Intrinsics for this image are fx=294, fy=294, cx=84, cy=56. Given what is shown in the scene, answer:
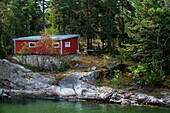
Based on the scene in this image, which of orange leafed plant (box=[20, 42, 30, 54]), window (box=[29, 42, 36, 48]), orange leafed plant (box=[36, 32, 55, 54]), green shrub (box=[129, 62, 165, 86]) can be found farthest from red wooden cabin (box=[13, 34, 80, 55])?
green shrub (box=[129, 62, 165, 86])

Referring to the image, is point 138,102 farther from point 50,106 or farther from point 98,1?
point 98,1

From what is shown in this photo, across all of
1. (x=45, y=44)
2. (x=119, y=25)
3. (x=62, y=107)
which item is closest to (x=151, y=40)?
(x=62, y=107)

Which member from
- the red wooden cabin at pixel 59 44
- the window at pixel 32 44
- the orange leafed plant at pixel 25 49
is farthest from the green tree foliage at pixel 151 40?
the window at pixel 32 44

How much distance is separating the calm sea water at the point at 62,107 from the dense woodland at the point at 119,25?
153 inches

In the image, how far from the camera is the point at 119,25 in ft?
137

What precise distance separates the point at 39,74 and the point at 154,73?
35.9ft

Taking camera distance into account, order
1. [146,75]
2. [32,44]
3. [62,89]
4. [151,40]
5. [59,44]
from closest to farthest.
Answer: [146,75] → [151,40] → [62,89] → [59,44] → [32,44]

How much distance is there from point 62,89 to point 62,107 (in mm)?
3389

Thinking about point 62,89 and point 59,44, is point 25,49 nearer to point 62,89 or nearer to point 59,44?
point 59,44

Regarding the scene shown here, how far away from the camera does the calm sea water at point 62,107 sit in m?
22.5

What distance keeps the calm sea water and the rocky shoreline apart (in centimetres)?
102

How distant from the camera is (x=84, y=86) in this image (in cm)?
2681

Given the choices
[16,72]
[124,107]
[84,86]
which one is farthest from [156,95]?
[16,72]

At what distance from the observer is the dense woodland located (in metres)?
25.7
